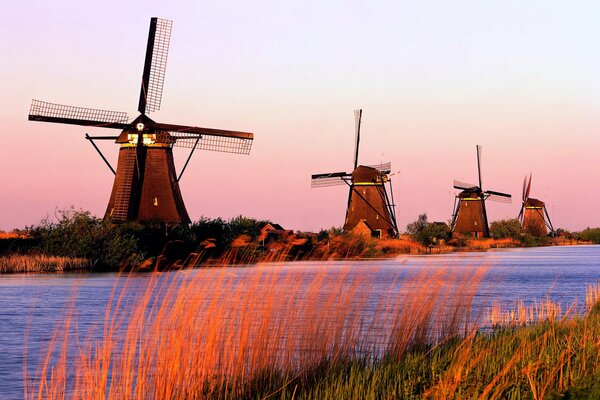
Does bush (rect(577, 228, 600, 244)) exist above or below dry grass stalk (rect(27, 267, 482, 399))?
above

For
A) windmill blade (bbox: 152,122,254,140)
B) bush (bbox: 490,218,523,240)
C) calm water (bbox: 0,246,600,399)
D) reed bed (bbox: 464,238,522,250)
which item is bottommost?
calm water (bbox: 0,246,600,399)

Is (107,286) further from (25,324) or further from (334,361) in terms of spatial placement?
(334,361)

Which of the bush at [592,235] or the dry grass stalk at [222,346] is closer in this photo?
the dry grass stalk at [222,346]

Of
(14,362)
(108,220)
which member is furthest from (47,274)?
(14,362)

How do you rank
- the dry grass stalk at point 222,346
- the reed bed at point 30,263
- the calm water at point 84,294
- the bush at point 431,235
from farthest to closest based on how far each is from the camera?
the bush at point 431,235 → the reed bed at point 30,263 → the calm water at point 84,294 → the dry grass stalk at point 222,346

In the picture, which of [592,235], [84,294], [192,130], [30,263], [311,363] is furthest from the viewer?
[592,235]

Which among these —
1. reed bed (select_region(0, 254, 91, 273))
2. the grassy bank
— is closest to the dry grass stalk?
the grassy bank

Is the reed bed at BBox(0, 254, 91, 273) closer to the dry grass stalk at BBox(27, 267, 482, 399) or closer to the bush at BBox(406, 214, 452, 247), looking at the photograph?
the dry grass stalk at BBox(27, 267, 482, 399)

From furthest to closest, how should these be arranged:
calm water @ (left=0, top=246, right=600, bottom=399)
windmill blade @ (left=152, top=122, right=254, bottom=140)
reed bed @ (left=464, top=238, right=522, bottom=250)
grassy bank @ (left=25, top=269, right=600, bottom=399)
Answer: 1. reed bed @ (left=464, top=238, right=522, bottom=250)
2. windmill blade @ (left=152, top=122, right=254, bottom=140)
3. calm water @ (left=0, top=246, right=600, bottom=399)
4. grassy bank @ (left=25, top=269, right=600, bottom=399)

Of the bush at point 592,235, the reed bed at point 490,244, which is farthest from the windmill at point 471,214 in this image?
the bush at point 592,235

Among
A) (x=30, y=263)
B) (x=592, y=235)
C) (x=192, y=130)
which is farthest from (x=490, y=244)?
(x=30, y=263)

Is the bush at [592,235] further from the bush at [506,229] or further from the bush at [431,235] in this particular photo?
the bush at [431,235]

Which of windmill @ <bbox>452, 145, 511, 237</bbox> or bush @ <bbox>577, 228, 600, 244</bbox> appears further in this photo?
bush @ <bbox>577, 228, 600, 244</bbox>

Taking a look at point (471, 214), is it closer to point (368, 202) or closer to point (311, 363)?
point (368, 202)
